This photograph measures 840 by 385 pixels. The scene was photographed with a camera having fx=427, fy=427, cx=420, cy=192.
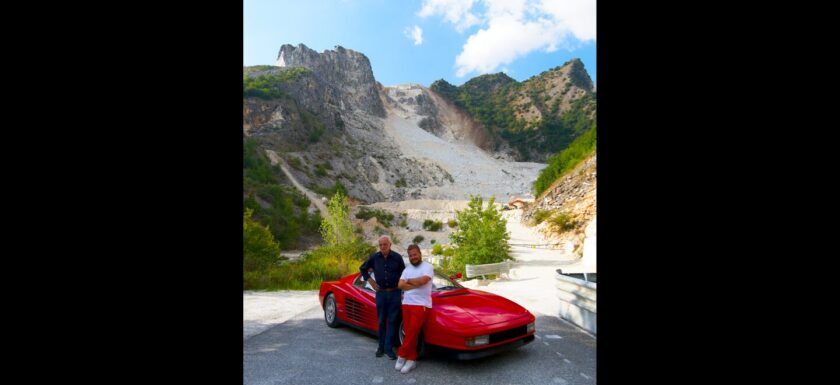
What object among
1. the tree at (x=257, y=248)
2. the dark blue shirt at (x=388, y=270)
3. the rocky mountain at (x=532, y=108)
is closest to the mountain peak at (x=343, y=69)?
the rocky mountain at (x=532, y=108)

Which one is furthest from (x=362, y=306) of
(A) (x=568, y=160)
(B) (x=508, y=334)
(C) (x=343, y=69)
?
(C) (x=343, y=69)

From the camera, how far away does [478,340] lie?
4727mm

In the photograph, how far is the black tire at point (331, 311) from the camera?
6.78m

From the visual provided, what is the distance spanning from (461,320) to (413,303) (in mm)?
584

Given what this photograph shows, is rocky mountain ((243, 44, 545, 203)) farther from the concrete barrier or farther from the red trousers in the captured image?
the red trousers

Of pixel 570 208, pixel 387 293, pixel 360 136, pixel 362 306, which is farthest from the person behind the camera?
pixel 360 136

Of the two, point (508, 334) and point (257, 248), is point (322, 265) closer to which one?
point (257, 248)

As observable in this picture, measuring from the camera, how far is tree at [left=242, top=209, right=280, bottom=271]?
13.9 meters

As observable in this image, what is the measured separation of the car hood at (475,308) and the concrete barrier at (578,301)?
147cm

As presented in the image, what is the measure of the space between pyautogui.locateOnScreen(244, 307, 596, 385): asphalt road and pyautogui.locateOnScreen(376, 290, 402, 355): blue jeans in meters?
0.21
